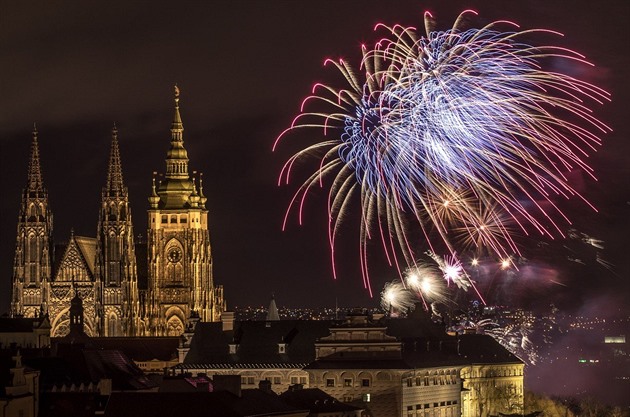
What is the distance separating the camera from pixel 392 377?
13338 centimetres

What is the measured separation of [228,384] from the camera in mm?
115188

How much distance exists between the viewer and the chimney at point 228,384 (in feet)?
367

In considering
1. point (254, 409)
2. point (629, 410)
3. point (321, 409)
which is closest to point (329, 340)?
point (321, 409)

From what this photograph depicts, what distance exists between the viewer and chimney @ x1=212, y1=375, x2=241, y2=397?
112m

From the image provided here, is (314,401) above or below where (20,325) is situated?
below

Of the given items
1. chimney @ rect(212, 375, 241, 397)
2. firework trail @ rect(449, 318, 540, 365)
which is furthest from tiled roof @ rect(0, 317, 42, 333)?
chimney @ rect(212, 375, 241, 397)

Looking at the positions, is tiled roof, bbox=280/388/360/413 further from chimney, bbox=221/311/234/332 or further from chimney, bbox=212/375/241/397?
chimney, bbox=221/311/234/332

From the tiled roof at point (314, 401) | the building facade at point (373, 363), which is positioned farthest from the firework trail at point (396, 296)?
the tiled roof at point (314, 401)

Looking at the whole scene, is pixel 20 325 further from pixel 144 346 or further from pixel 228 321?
pixel 144 346

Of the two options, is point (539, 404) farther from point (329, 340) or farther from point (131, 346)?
point (131, 346)

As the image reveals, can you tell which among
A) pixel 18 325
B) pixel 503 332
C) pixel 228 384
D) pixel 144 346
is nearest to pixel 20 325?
pixel 18 325

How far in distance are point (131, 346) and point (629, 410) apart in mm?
37603

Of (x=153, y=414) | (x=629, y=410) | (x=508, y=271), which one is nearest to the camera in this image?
(x=153, y=414)

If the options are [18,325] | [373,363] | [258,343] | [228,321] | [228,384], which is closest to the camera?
[228,384]
